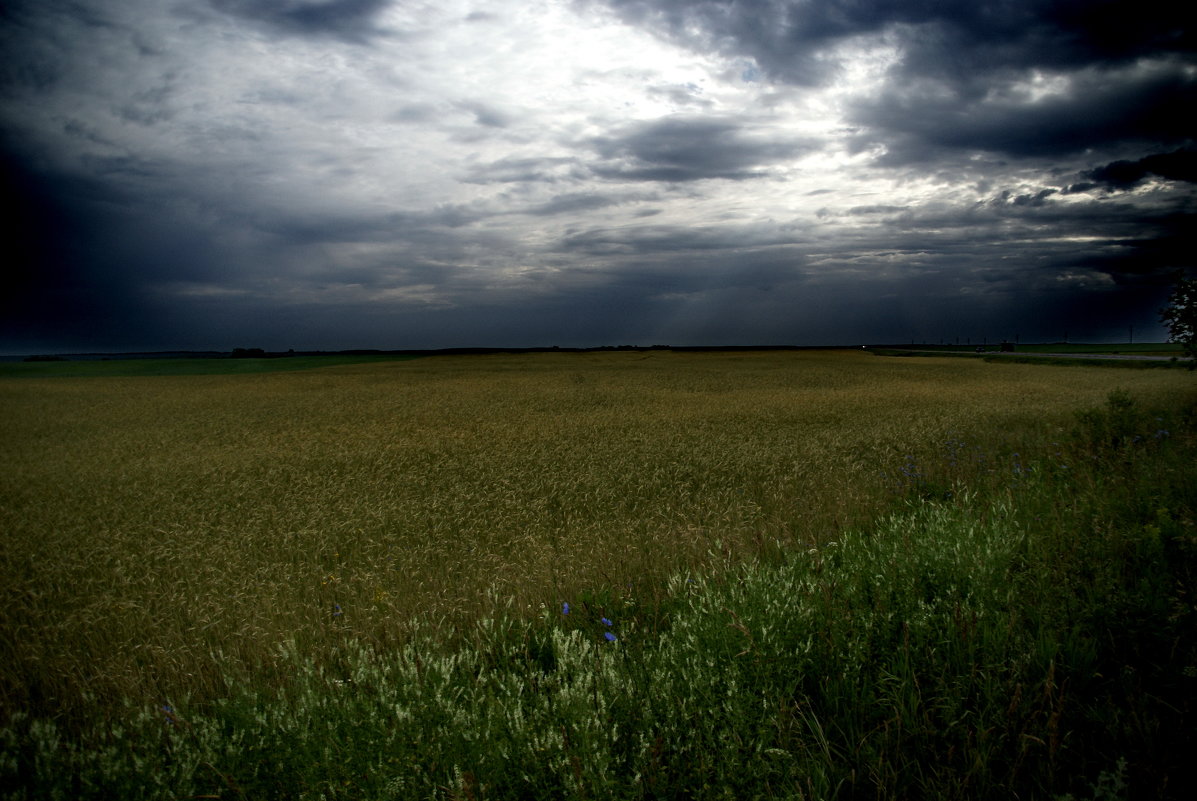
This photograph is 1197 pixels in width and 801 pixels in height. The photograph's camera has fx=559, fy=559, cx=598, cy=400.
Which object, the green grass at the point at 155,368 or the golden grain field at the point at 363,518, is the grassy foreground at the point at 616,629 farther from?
the green grass at the point at 155,368

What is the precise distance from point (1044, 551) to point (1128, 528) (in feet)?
3.12

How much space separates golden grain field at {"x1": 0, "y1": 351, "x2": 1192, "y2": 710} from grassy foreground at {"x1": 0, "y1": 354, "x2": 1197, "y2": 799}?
5cm

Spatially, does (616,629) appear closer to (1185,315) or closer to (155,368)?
(1185,315)

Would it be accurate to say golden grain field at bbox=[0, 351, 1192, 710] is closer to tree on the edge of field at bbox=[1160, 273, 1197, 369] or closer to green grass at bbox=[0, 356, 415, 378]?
tree on the edge of field at bbox=[1160, 273, 1197, 369]

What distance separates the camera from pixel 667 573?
4832 mm

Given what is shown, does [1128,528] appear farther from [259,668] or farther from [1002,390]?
[1002,390]

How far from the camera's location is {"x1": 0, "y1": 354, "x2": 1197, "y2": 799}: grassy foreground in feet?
7.86

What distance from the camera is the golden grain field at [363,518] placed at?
428 cm

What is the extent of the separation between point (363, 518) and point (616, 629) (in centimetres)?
443

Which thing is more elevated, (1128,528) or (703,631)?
(1128,528)

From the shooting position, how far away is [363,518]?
7.05 m

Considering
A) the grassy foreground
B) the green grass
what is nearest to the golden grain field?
the grassy foreground

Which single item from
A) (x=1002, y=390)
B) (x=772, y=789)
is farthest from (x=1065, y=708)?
(x=1002, y=390)

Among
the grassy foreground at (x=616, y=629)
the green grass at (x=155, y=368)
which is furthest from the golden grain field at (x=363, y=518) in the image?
the green grass at (x=155, y=368)
